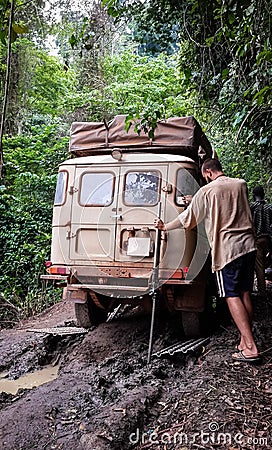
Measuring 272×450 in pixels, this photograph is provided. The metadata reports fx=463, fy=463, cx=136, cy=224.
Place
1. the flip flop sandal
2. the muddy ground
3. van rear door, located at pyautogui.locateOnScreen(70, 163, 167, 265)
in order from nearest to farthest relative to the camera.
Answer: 1. the muddy ground
2. the flip flop sandal
3. van rear door, located at pyautogui.locateOnScreen(70, 163, 167, 265)

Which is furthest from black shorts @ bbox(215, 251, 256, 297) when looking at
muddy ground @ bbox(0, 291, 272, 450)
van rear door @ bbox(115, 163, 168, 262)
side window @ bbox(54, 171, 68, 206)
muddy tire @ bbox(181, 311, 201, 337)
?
side window @ bbox(54, 171, 68, 206)

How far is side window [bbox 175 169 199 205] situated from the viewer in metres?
5.83

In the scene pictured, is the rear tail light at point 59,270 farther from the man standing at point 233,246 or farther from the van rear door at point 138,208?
the man standing at point 233,246

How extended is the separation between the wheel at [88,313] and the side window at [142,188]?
62.1 inches

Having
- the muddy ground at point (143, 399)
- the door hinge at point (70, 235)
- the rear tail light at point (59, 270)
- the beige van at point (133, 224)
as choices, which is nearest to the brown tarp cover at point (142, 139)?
the beige van at point (133, 224)

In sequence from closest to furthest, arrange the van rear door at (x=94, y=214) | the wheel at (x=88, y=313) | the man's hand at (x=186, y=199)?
the man's hand at (x=186, y=199) < the van rear door at (x=94, y=214) < the wheel at (x=88, y=313)

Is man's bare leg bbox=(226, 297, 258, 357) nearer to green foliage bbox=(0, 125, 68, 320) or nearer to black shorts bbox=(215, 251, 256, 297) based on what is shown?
black shorts bbox=(215, 251, 256, 297)

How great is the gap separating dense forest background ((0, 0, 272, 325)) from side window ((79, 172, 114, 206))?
93cm

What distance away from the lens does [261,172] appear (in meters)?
11.0

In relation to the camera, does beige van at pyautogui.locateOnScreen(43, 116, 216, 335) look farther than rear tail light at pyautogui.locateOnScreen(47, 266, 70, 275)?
No

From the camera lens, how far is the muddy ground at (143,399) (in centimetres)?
329

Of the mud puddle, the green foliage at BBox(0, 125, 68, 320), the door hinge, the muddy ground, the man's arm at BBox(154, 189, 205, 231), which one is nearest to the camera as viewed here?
the muddy ground

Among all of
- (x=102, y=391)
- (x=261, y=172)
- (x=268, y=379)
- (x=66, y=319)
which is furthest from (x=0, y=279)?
(x=268, y=379)

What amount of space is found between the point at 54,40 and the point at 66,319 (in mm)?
11244
